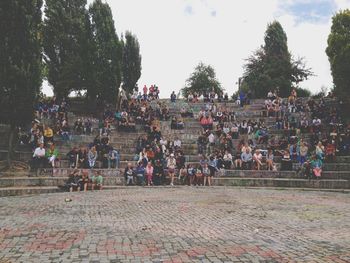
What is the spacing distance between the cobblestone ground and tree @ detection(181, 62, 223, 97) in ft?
160

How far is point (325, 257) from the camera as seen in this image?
7.62 meters

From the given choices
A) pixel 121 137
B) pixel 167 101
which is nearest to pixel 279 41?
pixel 167 101

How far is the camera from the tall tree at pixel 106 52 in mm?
36406

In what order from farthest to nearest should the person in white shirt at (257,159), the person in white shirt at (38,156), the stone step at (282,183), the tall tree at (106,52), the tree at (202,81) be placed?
the tree at (202,81)
the tall tree at (106,52)
the person in white shirt at (257,159)
the person in white shirt at (38,156)
the stone step at (282,183)

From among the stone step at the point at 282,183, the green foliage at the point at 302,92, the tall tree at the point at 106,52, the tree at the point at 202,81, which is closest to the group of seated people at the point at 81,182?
the stone step at the point at 282,183

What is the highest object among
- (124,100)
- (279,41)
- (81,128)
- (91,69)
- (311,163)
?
(279,41)

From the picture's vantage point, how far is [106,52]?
121ft

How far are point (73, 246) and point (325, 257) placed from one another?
432cm

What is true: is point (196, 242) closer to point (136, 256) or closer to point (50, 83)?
point (136, 256)

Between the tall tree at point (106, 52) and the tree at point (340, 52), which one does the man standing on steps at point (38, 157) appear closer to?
the tall tree at point (106, 52)

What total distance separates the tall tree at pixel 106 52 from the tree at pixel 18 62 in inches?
514

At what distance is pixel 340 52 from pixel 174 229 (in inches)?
1052

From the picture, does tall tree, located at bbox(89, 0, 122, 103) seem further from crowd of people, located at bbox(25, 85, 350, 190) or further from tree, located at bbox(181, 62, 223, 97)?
tree, located at bbox(181, 62, 223, 97)

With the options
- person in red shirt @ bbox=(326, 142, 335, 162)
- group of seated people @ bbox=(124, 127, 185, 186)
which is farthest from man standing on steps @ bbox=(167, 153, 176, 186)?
person in red shirt @ bbox=(326, 142, 335, 162)
